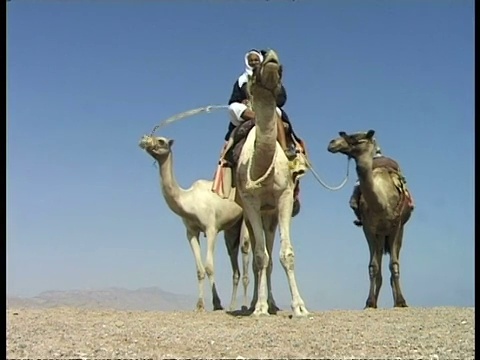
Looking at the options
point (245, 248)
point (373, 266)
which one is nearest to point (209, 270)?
point (245, 248)

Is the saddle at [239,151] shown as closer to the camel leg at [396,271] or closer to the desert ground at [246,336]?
the desert ground at [246,336]

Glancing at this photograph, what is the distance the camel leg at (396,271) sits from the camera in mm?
11883

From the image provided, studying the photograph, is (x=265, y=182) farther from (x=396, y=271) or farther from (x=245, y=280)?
(x=245, y=280)

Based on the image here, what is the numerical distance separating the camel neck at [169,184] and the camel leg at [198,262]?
0.52 m

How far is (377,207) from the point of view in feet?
38.0

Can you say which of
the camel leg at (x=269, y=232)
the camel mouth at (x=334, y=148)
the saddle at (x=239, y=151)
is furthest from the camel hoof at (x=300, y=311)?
the camel mouth at (x=334, y=148)

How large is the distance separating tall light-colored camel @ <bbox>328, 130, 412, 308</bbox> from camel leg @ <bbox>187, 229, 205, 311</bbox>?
2.52 meters

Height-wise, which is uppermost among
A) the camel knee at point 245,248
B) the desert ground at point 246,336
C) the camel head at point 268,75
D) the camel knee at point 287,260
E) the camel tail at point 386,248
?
the camel head at point 268,75

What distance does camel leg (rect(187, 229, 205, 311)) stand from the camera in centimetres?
1262

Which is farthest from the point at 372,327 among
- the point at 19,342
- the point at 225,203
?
the point at 225,203

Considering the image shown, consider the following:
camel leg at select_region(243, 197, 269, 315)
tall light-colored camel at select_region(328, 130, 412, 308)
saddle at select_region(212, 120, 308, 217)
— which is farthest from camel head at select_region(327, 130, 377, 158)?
camel leg at select_region(243, 197, 269, 315)

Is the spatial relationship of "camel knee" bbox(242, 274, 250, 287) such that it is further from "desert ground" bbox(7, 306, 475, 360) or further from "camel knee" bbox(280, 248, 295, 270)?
"camel knee" bbox(280, 248, 295, 270)

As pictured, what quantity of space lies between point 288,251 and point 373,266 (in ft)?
10.1
